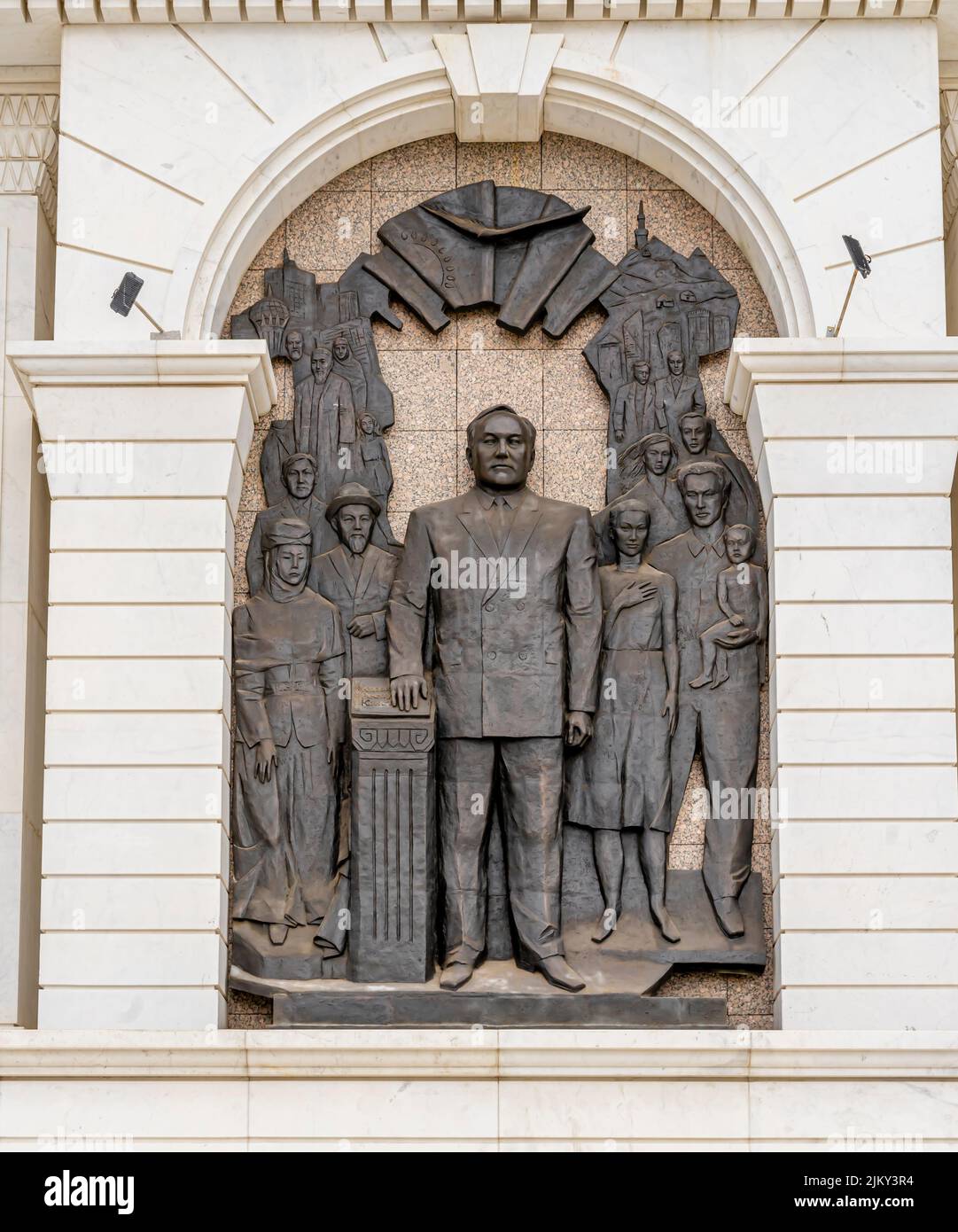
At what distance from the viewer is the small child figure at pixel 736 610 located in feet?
51.0

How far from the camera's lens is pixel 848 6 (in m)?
16.0

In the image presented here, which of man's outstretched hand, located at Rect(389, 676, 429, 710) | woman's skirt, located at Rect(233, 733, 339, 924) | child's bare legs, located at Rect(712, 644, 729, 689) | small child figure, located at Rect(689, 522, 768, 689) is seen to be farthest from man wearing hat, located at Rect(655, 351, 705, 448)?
woman's skirt, located at Rect(233, 733, 339, 924)

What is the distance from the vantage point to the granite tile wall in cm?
1609

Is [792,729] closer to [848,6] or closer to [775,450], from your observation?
[775,450]

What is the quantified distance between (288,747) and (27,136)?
4.96m

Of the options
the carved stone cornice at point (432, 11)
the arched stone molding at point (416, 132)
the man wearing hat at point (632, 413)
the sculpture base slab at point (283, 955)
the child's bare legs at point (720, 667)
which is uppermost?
the carved stone cornice at point (432, 11)

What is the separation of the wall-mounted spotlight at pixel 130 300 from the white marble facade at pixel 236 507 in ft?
0.44

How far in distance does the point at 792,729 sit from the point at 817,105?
171 inches

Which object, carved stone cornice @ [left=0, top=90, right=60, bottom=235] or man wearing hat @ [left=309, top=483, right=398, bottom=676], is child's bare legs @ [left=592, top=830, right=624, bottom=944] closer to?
man wearing hat @ [left=309, top=483, right=398, bottom=676]

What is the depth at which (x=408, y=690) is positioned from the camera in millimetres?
15227

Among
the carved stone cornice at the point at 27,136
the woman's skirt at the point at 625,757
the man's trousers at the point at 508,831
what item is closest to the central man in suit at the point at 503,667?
the man's trousers at the point at 508,831

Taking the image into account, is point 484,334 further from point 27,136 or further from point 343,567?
point 27,136

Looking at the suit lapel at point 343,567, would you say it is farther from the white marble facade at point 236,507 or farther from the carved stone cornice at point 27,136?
the carved stone cornice at point 27,136

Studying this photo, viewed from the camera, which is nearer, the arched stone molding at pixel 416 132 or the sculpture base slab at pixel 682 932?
the sculpture base slab at pixel 682 932
